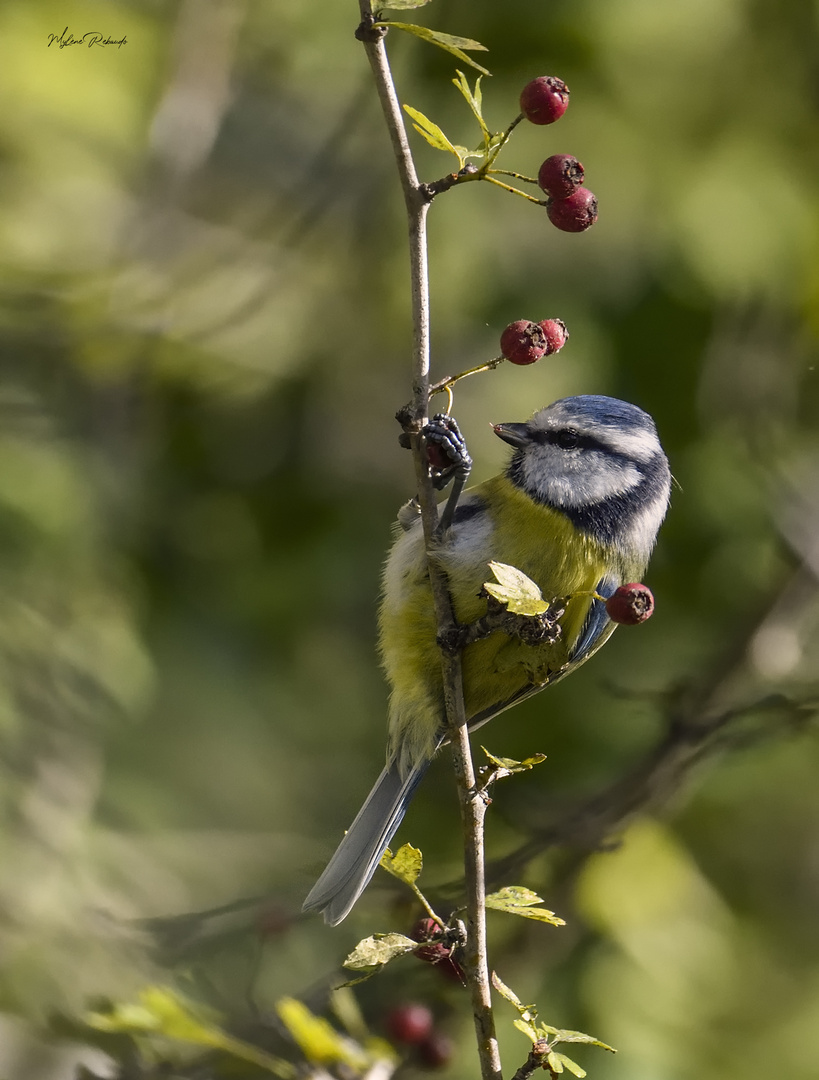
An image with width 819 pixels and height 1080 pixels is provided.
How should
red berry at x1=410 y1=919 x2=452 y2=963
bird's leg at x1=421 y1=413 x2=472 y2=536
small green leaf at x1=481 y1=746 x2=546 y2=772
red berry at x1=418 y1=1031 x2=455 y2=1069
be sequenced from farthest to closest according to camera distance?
1. red berry at x1=418 y1=1031 x2=455 y2=1069
2. bird's leg at x1=421 y1=413 x2=472 y2=536
3. red berry at x1=410 y1=919 x2=452 y2=963
4. small green leaf at x1=481 y1=746 x2=546 y2=772

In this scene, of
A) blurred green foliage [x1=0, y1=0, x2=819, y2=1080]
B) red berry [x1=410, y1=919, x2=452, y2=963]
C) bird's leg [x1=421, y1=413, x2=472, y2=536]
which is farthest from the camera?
blurred green foliage [x1=0, y1=0, x2=819, y2=1080]

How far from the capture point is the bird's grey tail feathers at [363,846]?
8.73ft

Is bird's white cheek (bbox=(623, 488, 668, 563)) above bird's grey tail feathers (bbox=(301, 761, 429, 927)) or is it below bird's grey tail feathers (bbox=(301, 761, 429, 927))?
above

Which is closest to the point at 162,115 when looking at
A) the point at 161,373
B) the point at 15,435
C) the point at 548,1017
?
the point at 161,373

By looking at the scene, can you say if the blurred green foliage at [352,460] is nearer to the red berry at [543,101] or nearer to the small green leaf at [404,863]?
the small green leaf at [404,863]

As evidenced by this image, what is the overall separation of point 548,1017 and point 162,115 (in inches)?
110

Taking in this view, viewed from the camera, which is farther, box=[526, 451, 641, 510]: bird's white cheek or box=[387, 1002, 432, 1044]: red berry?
box=[526, 451, 641, 510]: bird's white cheek

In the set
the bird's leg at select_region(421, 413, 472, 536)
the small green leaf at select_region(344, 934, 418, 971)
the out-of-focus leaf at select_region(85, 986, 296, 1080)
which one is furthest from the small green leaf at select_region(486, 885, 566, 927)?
the bird's leg at select_region(421, 413, 472, 536)

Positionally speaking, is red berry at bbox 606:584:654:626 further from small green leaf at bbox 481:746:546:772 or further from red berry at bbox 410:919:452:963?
red berry at bbox 410:919:452:963

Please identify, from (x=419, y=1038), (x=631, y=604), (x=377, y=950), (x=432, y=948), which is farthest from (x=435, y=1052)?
(x=631, y=604)

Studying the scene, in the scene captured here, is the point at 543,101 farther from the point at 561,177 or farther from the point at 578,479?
the point at 578,479

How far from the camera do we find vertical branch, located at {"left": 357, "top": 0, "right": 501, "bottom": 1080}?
157cm

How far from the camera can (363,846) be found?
279 centimetres

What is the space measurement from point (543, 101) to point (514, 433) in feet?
3.67
